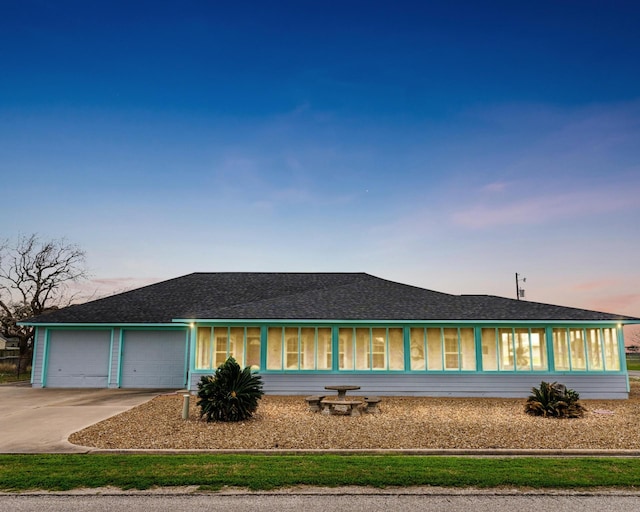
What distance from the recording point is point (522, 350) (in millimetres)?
16391

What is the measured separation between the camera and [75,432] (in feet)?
31.1

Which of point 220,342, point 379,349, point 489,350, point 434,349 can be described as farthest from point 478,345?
point 220,342

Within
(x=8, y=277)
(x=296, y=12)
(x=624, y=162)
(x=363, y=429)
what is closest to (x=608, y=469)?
(x=363, y=429)

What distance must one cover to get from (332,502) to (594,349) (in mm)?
15247

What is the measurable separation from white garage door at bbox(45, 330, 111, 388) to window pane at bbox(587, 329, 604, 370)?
20187 millimetres

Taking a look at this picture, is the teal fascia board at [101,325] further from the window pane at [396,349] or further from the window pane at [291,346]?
the window pane at [396,349]

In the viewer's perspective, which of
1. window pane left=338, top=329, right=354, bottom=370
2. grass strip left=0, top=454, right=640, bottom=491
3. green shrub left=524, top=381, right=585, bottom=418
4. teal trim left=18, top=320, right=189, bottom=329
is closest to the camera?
grass strip left=0, top=454, right=640, bottom=491

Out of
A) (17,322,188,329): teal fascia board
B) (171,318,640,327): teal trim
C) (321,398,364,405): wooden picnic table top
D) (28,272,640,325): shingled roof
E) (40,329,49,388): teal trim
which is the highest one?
(28,272,640,325): shingled roof

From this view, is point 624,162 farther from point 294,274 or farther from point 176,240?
point 176,240

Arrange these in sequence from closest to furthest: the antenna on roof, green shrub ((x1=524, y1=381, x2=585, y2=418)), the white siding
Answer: green shrub ((x1=524, y1=381, x2=585, y2=418))
the white siding
the antenna on roof

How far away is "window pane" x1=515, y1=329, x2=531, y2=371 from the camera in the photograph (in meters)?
16.3

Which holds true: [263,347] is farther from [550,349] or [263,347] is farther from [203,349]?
[550,349]

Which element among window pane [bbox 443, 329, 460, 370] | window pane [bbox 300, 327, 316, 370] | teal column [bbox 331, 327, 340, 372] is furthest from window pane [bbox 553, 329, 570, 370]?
window pane [bbox 300, 327, 316, 370]

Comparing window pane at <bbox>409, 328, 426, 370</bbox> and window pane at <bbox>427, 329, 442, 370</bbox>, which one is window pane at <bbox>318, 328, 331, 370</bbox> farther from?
window pane at <bbox>427, 329, 442, 370</bbox>
